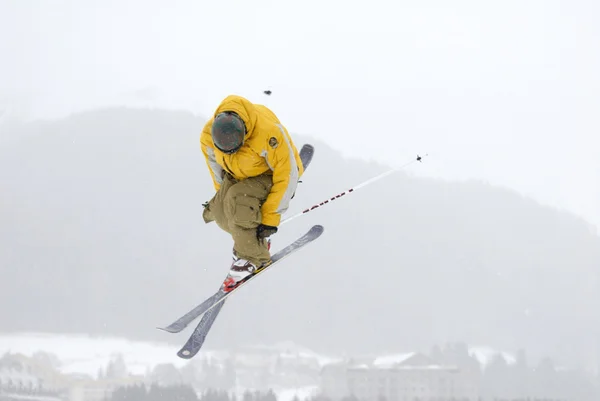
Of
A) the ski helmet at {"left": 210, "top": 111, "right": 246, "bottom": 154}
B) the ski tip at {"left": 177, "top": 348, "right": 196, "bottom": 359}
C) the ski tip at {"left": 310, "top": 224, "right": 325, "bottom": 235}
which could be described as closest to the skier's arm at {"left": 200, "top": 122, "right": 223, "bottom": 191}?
the ski helmet at {"left": 210, "top": 111, "right": 246, "bottom": 154}

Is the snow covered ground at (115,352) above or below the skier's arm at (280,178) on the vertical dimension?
above

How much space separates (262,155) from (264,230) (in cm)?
99

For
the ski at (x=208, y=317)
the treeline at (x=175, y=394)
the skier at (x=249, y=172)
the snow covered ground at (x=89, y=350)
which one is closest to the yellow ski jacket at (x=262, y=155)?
the skier at (x=249, y=172)

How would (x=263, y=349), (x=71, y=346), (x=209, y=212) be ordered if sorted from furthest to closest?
(x=263, y=349) < (x=71, y=346) < (x=209, y=212)

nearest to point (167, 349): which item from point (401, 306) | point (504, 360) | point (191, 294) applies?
point (191, 294)

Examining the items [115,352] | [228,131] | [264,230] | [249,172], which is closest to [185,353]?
[264,230]

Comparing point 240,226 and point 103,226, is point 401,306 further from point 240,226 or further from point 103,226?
point 240,226

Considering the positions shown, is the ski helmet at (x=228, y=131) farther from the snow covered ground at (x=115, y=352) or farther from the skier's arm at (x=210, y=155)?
the snow covered ground at (x=115, y=352)

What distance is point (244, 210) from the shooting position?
6.76 meters

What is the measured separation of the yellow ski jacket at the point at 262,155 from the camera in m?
6.16

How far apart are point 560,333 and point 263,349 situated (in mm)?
80508

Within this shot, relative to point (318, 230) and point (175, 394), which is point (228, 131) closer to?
point (318, 230)

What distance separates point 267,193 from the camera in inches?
273

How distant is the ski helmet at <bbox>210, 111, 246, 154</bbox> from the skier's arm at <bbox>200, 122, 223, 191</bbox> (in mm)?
669
